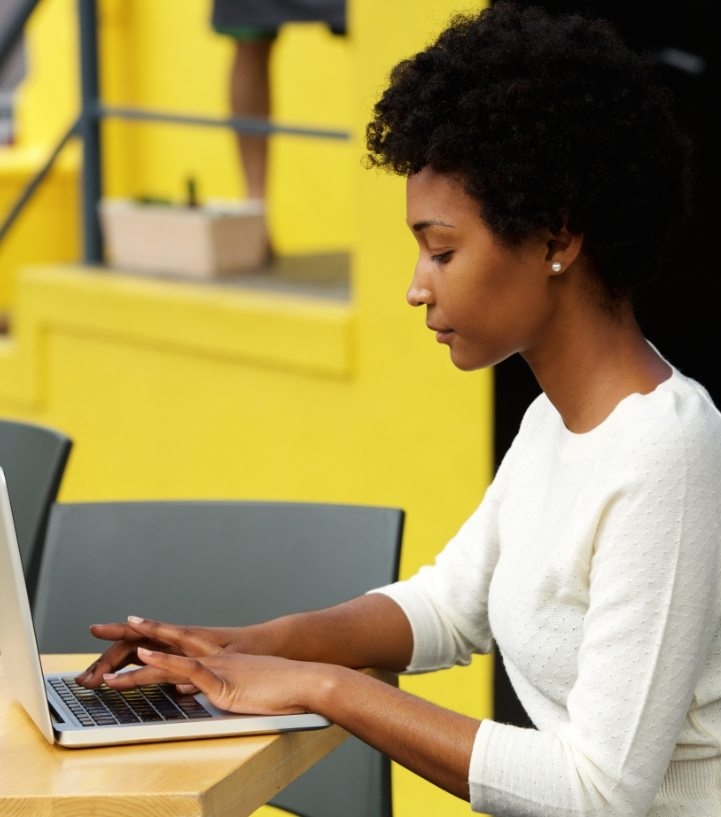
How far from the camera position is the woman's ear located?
174 cm

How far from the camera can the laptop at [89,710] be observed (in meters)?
1.63

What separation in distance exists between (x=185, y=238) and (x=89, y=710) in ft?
8.14

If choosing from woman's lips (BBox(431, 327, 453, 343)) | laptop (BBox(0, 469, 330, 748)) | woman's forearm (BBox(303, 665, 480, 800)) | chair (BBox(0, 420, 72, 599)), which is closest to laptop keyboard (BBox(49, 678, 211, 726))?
laptop (BBox(0, 469, 330, 748))

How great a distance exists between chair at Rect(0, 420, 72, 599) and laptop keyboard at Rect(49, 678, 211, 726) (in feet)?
2.77

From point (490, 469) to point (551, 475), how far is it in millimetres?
1345

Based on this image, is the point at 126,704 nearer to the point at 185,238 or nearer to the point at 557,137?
the point at 557,137

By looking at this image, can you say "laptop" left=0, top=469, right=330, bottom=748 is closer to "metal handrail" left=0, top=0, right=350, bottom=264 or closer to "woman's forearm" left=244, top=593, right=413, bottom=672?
"woman's forearm" left=244, top=593, right=413, bottom=672

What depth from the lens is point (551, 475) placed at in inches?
73.7

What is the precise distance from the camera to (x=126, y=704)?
5.78ft

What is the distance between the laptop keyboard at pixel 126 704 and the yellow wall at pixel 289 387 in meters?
1.24

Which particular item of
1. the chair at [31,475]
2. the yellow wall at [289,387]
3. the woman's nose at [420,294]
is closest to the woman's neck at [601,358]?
the woman's nose at [420,294]

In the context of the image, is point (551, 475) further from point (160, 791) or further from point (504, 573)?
point (160, 791)

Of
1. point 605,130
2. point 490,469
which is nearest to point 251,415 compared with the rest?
point 490,469

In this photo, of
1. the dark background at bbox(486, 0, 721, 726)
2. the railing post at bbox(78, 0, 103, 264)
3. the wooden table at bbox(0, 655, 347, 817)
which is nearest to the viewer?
the wooden table at bbox(0, 655, 347, 817)
